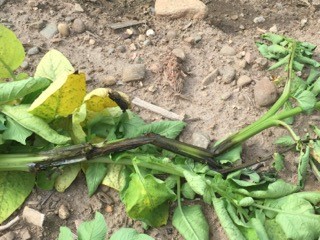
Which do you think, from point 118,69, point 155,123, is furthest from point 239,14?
point 155,123

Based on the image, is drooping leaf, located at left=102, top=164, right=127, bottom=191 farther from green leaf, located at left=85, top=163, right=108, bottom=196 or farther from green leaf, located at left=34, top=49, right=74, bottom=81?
green leaf, located at left=34, top=49, right=74, bottom=81

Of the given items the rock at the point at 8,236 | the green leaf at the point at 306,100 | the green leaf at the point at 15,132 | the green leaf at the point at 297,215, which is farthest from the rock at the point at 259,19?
the rock at the point at 8,236

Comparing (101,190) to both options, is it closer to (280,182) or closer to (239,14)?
(280,182)

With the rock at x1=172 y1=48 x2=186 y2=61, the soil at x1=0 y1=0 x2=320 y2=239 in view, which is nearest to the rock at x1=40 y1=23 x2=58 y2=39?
the soil at x1=0 y1=0 x2=320 y2=239

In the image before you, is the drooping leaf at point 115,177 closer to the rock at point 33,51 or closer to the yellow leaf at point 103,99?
the yellow leaf at point 103,99

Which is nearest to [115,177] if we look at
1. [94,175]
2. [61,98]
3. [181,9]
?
[94,175]
